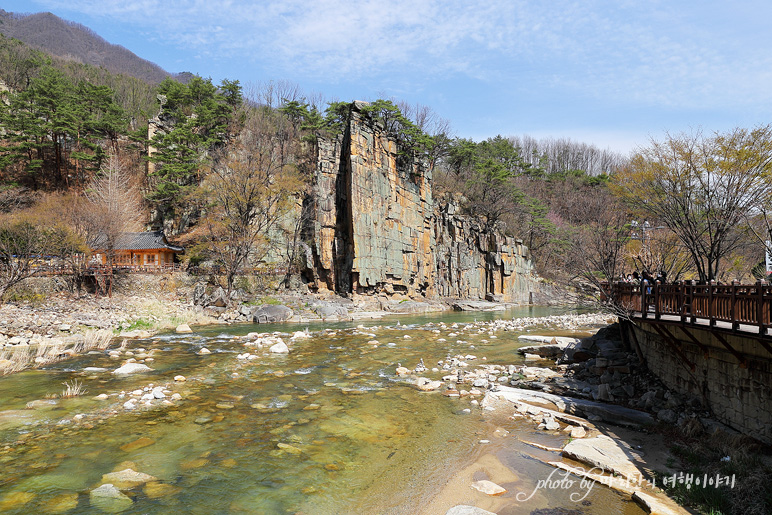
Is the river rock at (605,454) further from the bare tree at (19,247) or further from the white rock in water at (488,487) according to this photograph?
the bare tree at (19,247)

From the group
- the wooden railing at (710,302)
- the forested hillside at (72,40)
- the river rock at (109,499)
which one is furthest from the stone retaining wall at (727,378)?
the forested hillside at (72,40)

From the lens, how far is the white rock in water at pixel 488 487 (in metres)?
6.50

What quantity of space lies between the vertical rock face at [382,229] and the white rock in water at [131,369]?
27310mm

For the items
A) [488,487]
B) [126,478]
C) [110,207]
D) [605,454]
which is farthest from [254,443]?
[110,207]

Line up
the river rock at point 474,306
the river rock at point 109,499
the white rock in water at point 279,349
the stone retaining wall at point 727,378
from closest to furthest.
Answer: the river rock at point 109,499 < the stone retaining wall at point 727,378 < the white rock in water at point 279,349 < the river rock at point 474,306

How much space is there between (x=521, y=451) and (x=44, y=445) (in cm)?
945

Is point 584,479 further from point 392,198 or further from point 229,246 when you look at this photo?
point 392,198

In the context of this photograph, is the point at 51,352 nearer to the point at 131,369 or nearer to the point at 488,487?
the point at 131,369

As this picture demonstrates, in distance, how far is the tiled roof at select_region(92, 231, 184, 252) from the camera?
38.7 metres

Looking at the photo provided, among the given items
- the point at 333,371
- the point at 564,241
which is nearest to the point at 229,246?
the point at 333,371

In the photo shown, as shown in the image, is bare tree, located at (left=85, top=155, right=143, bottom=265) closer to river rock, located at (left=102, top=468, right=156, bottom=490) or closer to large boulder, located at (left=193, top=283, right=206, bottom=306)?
large boulder, located at (left=193, top=283, right=206, bottom=306)

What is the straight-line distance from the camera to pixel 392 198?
45.0 metres

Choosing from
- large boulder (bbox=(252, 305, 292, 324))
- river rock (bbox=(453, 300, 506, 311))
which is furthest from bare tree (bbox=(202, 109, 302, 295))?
river rock (bbox=(453, 300, 506, 311))

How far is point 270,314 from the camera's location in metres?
28.2
